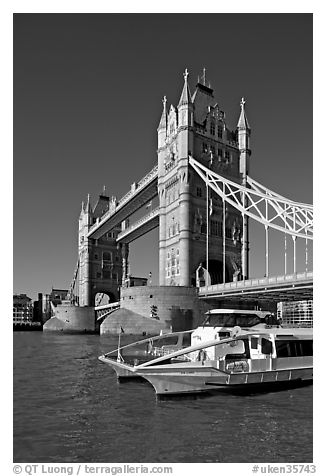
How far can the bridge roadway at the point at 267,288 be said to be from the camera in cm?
4950

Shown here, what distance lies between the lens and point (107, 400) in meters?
19.9

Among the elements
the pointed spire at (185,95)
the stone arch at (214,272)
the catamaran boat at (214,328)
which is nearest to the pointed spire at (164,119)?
the pointed spire at (185,95)

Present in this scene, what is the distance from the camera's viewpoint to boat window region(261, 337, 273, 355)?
942 inches

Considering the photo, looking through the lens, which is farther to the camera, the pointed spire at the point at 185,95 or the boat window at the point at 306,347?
the pointed spire at the point at 185,95

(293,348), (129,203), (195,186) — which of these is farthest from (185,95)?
(293,348)

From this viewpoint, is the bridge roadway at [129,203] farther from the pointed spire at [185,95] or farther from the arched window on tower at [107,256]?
the pointed spire at [185,95]

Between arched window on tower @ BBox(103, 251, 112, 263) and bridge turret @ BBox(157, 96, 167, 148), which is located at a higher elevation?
bridge turret @ BBox(157, 96, 167, 148)

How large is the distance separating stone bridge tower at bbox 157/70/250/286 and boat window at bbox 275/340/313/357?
40.5 meters

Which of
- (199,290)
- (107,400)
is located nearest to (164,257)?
(199,290)

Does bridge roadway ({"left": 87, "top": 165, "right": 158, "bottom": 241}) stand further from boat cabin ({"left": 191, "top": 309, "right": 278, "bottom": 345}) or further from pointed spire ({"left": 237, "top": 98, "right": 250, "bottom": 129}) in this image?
boat cabin ({"left": 191, "top": 309, "right": 278, "bottom": 345})

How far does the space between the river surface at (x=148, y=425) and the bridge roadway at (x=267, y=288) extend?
27.1 meters

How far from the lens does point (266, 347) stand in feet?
78.7

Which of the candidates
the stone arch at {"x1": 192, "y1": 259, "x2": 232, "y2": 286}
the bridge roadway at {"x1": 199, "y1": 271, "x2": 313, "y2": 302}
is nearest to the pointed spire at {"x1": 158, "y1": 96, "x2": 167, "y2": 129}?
the stone arch at {"x1": 192, "y1": 259, "x2": 232, "y2": 286}
